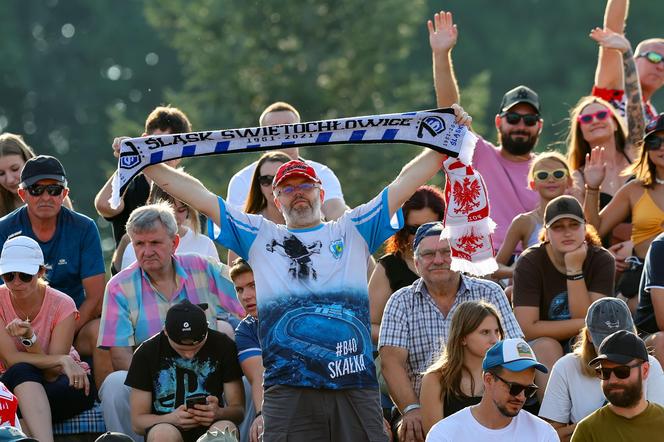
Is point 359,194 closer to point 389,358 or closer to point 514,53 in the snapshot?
point 514,53

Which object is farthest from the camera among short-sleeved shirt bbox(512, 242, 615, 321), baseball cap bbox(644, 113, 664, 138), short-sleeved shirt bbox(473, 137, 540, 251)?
short-sleeved shirt bbox(473, 137, 540, 251)

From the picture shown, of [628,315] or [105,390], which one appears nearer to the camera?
[628,315]

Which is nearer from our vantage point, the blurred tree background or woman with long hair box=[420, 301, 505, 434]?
woman with long hair box=[420, 301, 505, 434]

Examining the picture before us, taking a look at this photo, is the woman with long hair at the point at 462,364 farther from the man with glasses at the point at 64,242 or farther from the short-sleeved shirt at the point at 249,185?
the man with glasses at the point at 64,242

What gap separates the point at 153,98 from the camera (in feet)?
118

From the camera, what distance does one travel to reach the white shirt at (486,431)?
28.8ft

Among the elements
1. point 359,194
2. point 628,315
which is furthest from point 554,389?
point 359,194

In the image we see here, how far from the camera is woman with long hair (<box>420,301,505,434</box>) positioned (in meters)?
9.73

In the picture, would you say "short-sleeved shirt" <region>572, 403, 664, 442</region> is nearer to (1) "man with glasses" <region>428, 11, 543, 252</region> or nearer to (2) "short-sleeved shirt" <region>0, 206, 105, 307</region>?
(1) "man with glasses" <region>428, 11, 543, 252</region>

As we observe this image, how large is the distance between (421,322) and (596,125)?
285 cm

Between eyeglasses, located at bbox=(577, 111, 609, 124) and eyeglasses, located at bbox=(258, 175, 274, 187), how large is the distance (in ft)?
8.45

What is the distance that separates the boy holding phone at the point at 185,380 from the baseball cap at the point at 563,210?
2.30 metres

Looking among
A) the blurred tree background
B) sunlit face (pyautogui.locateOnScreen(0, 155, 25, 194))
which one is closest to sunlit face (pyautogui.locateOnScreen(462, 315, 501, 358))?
sunlit face (pyautogui.locateOnScreen(0, 155, 25, 194))

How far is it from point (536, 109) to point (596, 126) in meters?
0.48
